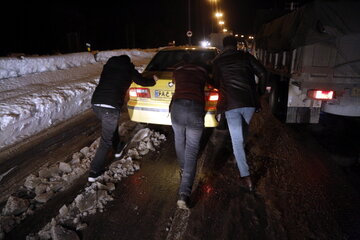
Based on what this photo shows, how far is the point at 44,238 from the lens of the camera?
2559 millimetres

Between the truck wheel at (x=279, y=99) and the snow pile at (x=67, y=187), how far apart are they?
3.51 meters

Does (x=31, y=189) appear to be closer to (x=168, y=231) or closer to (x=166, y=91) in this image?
(x=168, y=231)

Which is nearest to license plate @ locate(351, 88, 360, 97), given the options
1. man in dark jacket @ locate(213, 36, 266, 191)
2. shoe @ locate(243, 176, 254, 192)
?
man in dark jacket @ locate(213, 36, 266, 191)

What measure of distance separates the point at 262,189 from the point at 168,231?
4.64ft

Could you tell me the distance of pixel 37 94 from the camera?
6348mm

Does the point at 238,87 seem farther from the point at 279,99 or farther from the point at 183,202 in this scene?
the point at 279,99

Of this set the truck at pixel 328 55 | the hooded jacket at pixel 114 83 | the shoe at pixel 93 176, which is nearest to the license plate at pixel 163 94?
the hooded jacket at pixel 114 83

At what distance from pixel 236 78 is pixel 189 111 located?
2.46 feet

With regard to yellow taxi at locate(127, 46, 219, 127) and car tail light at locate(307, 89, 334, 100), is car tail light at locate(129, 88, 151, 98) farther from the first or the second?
car tail light at locate(307, 89, 334, 100)

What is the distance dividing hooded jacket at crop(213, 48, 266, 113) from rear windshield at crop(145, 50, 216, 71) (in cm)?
172

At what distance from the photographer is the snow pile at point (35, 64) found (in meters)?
7.53

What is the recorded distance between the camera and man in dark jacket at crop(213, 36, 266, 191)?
3111 mm

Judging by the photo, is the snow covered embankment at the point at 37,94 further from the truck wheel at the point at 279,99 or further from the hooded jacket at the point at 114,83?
the truck wheel at the point at 279,99

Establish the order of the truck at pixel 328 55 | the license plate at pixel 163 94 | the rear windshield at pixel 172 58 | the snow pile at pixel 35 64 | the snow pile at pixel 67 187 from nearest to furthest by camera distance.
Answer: the snow pile at pixel 67 187 → the license plate at pixel 163 94 → the truck at pixel 328 55 → the rear windshield at pixel 172 58 → the snow pile at pixel 35 64
